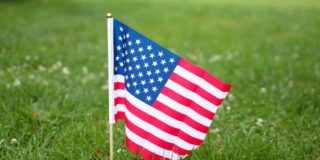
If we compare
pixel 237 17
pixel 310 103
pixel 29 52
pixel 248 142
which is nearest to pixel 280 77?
pixel 310 103

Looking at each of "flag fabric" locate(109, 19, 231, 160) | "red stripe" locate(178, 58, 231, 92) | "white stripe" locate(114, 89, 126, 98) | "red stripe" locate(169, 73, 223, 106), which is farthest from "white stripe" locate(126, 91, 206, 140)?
"red stripe" locate(178, 58, 231, 92)

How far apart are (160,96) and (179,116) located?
22 cm

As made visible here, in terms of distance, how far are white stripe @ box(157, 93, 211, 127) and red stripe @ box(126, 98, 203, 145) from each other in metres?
0.15

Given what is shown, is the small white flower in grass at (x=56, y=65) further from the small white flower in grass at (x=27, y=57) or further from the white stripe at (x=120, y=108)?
the white stripe at (x=120, y=108)

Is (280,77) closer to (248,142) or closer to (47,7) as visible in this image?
(248,142)

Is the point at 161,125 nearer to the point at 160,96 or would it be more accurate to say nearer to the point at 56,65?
the point at 160,96

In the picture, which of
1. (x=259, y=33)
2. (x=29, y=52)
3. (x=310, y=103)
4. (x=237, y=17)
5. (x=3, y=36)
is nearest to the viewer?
(x=310, y=103)

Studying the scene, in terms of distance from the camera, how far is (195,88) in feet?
9.30

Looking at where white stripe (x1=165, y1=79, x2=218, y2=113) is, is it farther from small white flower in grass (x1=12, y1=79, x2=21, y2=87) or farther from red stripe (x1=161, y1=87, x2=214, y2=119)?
small white flower in grass (x1=12, y1=79, x2=21, y2=87)

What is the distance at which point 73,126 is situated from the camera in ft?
12.8

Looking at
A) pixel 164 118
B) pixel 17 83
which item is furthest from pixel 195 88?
pixel 17 83

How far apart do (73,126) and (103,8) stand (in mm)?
10241

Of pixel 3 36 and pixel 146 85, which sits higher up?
pixel 146 85

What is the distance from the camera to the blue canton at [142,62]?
9.30 ft
